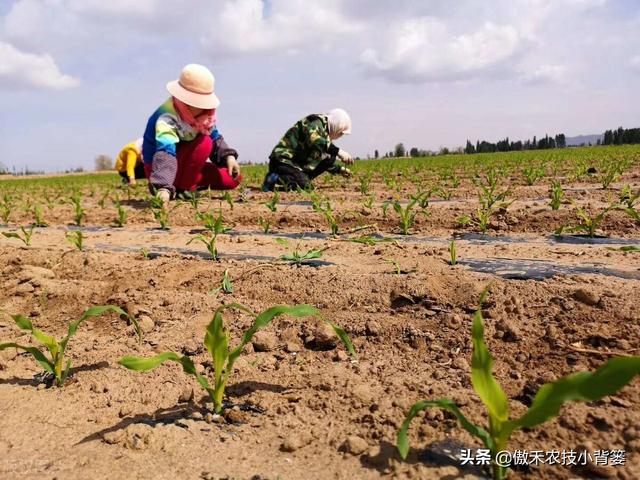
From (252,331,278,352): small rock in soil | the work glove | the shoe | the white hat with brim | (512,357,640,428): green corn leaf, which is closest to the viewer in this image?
(512,357,640,428): green corn leaf

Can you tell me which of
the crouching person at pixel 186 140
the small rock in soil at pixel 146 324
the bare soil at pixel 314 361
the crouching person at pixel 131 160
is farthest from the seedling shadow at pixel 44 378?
the crouching person at pixel 131 160

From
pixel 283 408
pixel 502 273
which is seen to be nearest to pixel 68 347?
pixel 283 408

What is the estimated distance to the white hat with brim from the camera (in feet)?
16.6

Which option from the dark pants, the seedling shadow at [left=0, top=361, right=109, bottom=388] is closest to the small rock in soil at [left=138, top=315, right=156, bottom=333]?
the seedling shadow at [left=0, top=361, right=109, bottom=388]

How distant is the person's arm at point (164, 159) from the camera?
5.13 m

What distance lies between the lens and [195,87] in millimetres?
5117

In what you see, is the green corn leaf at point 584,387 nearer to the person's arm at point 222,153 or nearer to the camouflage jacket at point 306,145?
the person's arm at point 222,153

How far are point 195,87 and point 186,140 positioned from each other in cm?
69

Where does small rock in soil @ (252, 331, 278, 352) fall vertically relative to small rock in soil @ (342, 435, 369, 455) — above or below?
above

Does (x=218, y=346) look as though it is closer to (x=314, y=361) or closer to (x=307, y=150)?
(x=314, y=361)

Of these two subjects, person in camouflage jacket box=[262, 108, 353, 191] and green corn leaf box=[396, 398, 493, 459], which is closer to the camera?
green corn leaf box=[396, 398, 493, 459]

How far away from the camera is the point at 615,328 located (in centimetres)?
159

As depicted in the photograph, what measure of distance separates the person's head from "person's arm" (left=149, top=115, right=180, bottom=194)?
2.51 meters

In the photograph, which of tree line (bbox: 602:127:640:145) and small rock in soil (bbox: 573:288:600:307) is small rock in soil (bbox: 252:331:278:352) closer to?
small rock in soil (bbox: 573:288:600:307)
